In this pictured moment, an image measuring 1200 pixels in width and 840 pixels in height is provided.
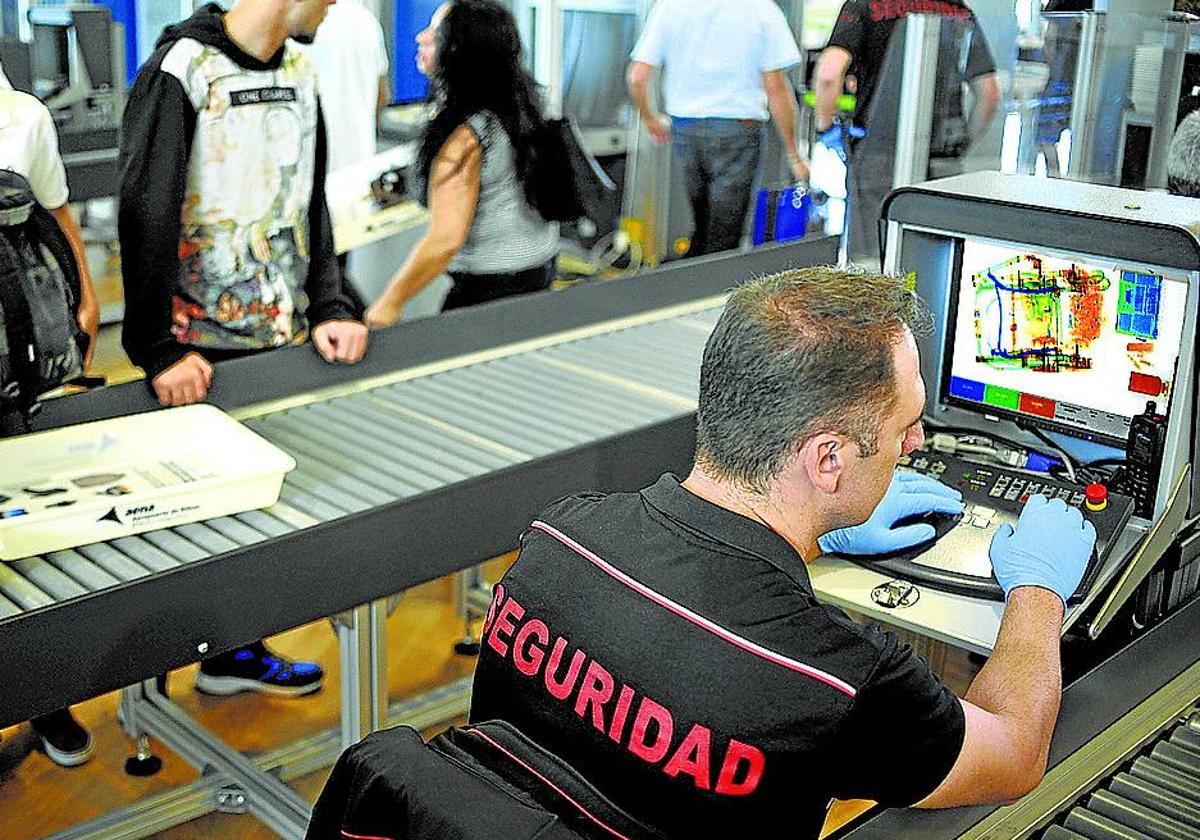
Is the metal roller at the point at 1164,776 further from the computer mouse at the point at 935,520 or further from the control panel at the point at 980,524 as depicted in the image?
the computer mouse at the point at 935,520

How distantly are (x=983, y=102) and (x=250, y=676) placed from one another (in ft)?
7.36

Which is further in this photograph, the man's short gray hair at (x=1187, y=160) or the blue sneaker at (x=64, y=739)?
the blue sneaker at (x=64, y=739)

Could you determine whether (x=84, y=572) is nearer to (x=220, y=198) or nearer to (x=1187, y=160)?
(x=220, y=198)

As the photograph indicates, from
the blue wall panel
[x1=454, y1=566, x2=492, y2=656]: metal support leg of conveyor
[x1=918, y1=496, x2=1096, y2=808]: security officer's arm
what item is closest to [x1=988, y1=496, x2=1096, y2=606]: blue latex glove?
[x1=918, y1=496, x2=1096, y2=808]: security officer's arm

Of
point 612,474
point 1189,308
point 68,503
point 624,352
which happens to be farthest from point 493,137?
point 1189,308

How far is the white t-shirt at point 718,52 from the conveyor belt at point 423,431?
2.22m

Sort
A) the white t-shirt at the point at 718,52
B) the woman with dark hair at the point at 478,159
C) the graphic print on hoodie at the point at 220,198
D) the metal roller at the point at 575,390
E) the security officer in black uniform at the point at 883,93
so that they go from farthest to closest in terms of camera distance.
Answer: the white t-shirt at the point at 718,52, the security officer in black uniform at the point at 883,93, the woman with dark hair at the point at 478,159, the metal roller at the point at 575,390, the graphic print on hoodie at the point at 220,198

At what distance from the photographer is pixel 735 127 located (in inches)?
220

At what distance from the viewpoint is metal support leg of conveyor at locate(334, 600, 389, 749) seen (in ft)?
8.38

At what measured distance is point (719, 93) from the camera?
5484 mm

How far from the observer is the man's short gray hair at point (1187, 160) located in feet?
7.80

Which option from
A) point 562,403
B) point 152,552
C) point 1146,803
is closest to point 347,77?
point 562,403

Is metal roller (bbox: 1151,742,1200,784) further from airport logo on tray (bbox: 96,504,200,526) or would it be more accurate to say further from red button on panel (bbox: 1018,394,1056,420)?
airport logo on tray (bbox: 96,504,200,526)

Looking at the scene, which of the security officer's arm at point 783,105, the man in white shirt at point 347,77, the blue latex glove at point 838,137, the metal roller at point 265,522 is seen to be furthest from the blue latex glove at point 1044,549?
the security officer's arm at point 783,105
